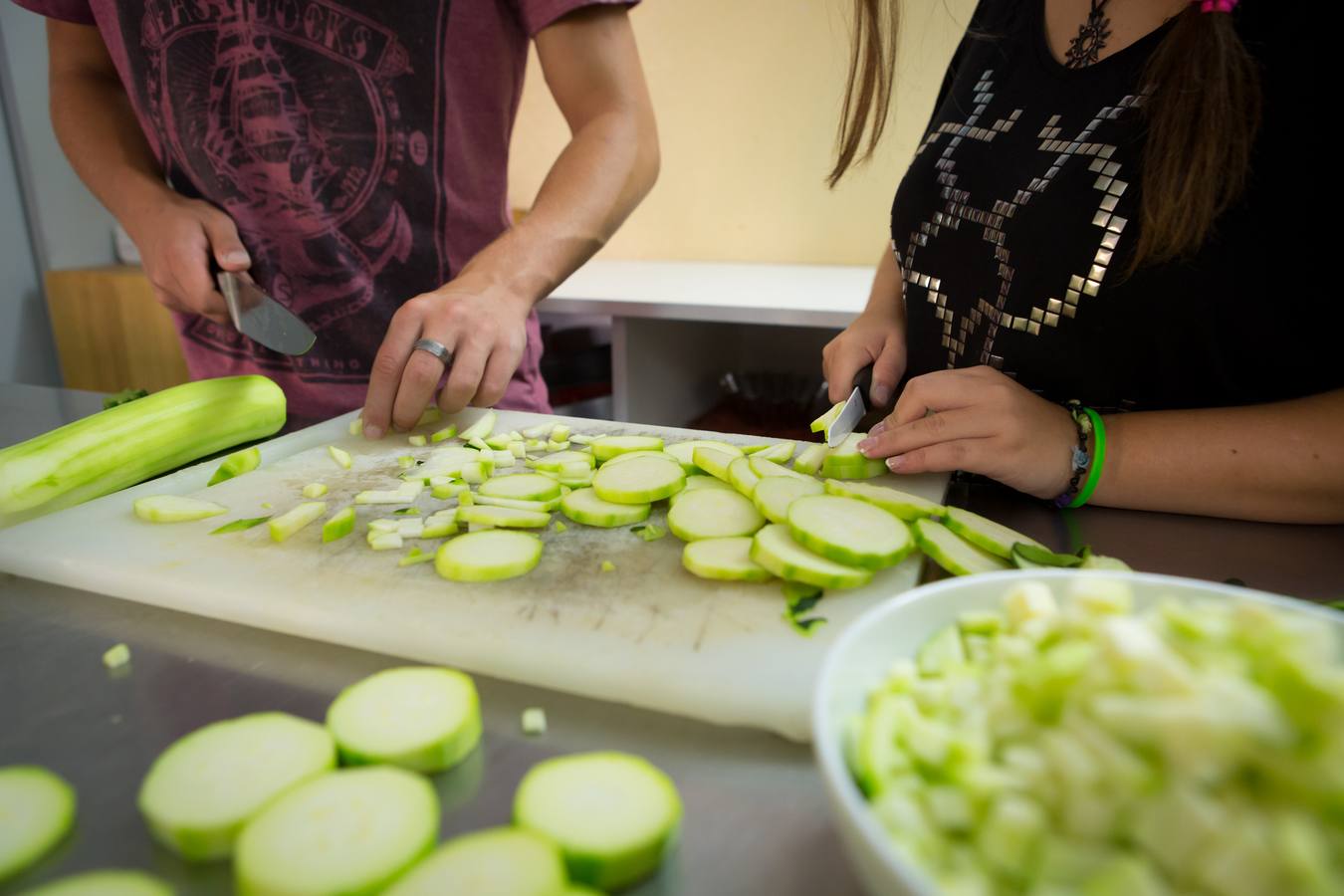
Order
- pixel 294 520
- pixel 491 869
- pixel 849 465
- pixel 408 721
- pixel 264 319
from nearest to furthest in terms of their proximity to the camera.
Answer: pixel 491 869, pixel 408 721, pixel 294 520, pixel 849 465, pixel 264 319

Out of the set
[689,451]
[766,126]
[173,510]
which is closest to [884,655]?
[689,451]

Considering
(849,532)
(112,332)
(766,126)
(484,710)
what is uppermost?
(766,126)

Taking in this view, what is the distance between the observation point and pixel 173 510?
3.64 ft

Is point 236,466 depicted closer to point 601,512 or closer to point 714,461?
point 601,512

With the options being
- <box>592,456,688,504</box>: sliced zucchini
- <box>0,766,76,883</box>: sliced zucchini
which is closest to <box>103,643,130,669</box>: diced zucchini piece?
<box>0,766,76,883</box>: sliced zucchini

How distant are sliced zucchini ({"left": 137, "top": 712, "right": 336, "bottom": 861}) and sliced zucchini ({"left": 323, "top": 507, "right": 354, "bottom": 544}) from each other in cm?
39

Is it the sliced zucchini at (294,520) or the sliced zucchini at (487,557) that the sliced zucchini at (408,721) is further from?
the sliced zucchini at (294,520)

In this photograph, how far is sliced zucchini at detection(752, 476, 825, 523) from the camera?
3.27 feet

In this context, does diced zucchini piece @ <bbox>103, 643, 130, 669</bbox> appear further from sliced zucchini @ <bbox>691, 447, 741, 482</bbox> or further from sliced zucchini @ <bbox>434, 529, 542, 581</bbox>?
sliced zucchini @ <bbox>691, 447, 741, 482</bbox>

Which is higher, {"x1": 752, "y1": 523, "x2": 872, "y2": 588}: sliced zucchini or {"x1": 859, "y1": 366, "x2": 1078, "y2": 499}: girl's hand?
{"x1": 859, "y1": 366, "x2": 1078, "y2": 499}: girl's hand

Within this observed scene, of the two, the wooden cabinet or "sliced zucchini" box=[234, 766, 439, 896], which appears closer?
"sliced zucchini" box=[234, 766, 439, 896]

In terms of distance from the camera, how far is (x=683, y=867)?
0.57 metres

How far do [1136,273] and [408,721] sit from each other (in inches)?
42.6

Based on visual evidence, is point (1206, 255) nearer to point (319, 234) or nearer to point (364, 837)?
point (364, 837)
